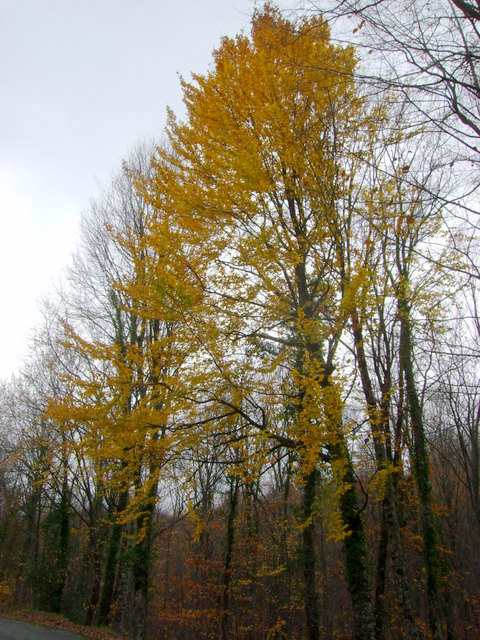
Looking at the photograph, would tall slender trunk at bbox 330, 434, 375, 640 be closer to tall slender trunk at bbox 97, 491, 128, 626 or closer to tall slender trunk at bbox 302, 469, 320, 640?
tall slender trunk at bbox 302, 469, 320, 640

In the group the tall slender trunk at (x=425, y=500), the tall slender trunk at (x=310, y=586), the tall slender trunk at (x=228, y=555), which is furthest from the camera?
the tall slender trunk at (x=228, y=555)

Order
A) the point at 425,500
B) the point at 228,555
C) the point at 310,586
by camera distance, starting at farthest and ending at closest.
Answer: the point at 228,555, the point at 310,586, the point at 425,500

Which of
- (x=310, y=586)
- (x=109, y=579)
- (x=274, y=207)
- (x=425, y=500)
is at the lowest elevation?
(x=109, y=579)

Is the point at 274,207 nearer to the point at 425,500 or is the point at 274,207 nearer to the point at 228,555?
the point at 425,500

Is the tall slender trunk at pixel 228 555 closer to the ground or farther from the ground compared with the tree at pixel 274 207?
closer to the ground

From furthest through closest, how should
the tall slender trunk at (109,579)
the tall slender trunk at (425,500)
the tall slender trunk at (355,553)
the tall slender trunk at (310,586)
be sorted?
the tall slender trunk at (109,579), the tall slender trunk at (310,586), the tall slender trunk at (425,500), the tall slender trunk at (355,553)

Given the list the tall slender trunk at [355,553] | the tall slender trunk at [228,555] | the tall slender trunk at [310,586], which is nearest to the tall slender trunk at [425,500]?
the tall slender trunk at [310,586]

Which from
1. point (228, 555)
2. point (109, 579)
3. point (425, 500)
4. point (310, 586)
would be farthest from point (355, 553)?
point (228, 555)

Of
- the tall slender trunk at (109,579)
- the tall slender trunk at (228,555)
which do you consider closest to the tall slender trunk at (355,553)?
the tall slender trunk at (109,579)

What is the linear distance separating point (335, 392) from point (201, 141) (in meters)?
3.79

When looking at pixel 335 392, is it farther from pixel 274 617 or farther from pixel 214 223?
pixel 274 617

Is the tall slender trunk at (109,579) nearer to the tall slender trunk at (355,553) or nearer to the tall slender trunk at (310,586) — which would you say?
the tall slender trunk at (310,586)

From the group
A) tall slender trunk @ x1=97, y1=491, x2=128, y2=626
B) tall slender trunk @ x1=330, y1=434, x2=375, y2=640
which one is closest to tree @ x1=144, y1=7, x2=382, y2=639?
tall slender trunk @ x1=330, y1=434, x2=375, y2=640

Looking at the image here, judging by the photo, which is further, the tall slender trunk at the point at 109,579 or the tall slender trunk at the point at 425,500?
the tall slender trunk at the point at 109,579
